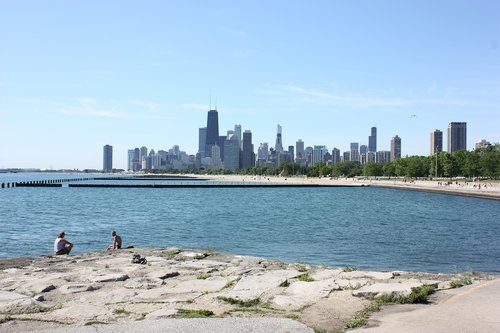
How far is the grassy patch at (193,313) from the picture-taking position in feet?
28.0

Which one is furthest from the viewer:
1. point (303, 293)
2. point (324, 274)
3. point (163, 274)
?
point (324, 274)

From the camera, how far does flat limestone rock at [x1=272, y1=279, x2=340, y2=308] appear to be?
9617 millimetres

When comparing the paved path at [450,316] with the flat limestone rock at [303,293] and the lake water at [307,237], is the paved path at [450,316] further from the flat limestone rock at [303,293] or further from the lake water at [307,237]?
the lake water at [307,237]

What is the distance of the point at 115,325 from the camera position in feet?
26.2

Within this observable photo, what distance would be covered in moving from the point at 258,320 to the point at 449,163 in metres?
154

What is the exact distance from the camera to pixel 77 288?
10.9m

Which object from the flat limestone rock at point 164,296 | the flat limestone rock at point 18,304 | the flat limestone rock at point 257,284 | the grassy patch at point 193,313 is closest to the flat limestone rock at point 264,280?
the flat limestone rock at point 257,284

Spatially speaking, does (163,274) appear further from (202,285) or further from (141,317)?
(141,317)

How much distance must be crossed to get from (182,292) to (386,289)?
13.5 feet

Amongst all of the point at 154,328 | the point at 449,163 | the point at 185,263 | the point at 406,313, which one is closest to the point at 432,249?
the point at 185,263

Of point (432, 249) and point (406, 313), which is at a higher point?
point (406, 313)

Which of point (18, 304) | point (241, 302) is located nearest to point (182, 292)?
point (241, 302)

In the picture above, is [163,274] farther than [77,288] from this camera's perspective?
Yes

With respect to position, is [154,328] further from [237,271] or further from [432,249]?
[432,249]
